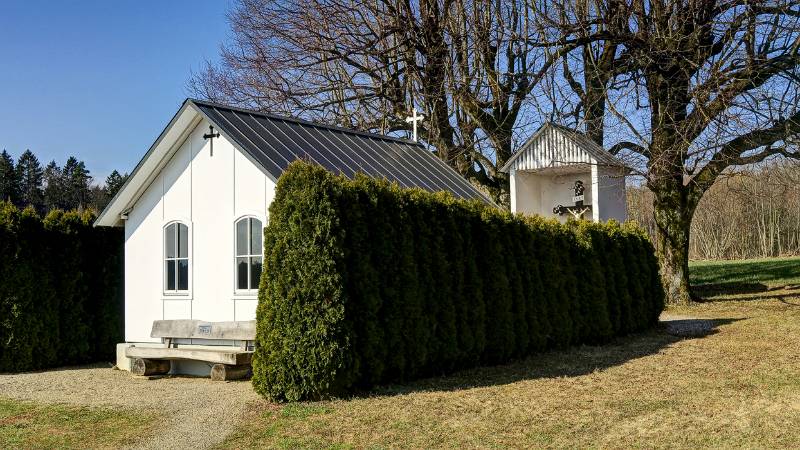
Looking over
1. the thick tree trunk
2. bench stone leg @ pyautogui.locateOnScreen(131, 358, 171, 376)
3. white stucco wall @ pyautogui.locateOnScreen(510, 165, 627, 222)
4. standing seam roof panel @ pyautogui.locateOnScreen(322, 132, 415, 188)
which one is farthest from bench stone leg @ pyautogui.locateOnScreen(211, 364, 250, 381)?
the thick tree trunk

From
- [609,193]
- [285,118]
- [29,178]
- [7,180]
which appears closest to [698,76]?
[609,193]

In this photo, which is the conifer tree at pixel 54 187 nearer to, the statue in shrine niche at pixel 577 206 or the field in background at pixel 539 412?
the statue in shrine niche at pixel 577 206

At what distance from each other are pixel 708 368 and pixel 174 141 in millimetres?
9234

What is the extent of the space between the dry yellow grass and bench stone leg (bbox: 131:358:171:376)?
3870mm

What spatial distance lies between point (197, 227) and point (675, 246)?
565 inches

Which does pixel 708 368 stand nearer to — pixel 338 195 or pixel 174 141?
pixel 338 195

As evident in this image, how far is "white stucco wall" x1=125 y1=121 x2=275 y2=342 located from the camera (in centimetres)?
1172

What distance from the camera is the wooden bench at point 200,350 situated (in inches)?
416

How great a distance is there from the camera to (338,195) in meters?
9.14

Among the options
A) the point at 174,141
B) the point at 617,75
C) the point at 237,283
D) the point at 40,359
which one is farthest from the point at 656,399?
the point at 617,75

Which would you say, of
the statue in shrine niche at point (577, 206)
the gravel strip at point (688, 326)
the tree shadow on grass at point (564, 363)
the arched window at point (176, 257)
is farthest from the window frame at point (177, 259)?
the statue in shrine niche at point (577, 206)

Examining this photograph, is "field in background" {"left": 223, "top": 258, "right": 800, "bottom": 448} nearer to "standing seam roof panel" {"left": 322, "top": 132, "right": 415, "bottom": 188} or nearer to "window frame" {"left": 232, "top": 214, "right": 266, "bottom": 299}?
"window frame" {"left": 232, "top": 214, "right": 266, "bottom": 299}

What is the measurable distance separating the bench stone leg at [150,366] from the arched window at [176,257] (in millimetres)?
1331

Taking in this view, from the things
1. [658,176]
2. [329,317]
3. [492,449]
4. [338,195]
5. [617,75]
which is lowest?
[492,449]
